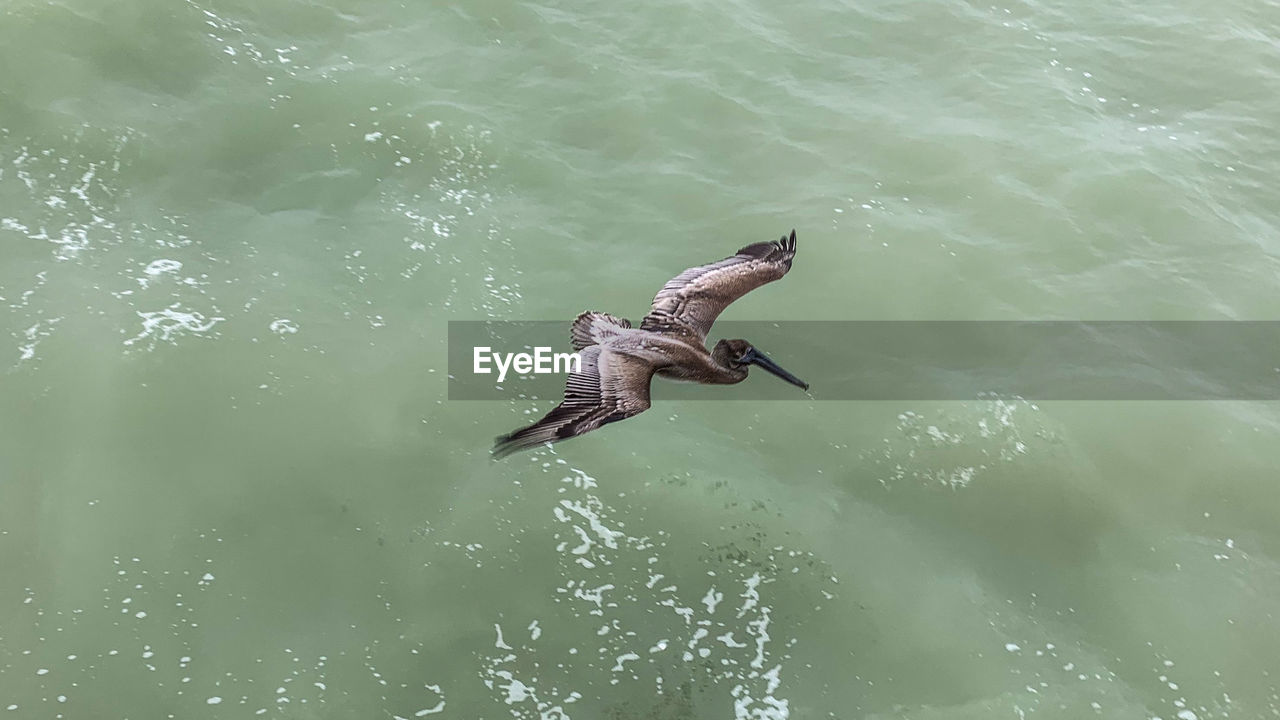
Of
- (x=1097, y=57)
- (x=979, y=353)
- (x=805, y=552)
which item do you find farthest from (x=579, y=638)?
(x=1097, y=57)

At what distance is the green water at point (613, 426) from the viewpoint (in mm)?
7844

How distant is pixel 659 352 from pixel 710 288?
46.3 inches

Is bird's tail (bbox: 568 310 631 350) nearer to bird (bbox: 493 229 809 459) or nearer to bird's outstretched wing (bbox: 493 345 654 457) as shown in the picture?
bird (bbox: 493 229 809 459)

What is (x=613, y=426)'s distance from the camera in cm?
959

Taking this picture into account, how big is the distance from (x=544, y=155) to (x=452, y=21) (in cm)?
302

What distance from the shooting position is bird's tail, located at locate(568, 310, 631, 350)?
8.36 meters

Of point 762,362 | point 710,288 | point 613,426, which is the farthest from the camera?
point 613,426

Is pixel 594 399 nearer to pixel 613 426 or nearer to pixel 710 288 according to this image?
pixel 710 288

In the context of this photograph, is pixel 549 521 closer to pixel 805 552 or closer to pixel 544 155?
pixel 805 552

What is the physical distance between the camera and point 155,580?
26.0ft

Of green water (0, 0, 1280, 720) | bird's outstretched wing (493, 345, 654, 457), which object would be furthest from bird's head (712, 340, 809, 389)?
green water (0, 0, 1280, 720)

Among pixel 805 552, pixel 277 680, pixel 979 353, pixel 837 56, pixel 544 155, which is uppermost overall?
pixel 837 56

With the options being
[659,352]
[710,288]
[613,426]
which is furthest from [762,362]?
[613,426]

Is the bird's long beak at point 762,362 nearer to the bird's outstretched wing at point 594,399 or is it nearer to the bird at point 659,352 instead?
the bird at point 659,352
